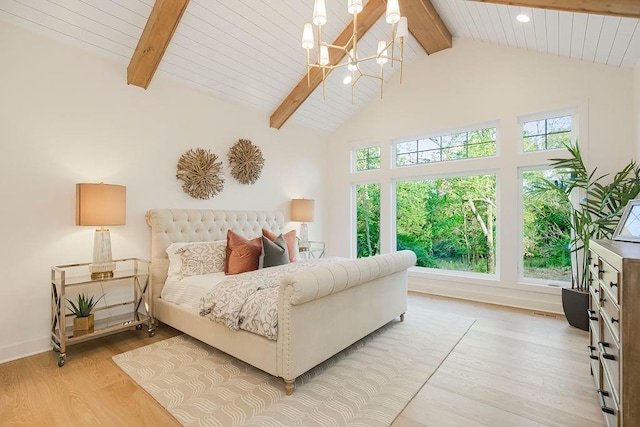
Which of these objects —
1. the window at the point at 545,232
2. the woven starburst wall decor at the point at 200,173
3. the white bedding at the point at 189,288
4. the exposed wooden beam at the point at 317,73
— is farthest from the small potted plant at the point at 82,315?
the window at the point at 545,232

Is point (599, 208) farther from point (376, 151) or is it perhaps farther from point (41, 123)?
point (41, 123)

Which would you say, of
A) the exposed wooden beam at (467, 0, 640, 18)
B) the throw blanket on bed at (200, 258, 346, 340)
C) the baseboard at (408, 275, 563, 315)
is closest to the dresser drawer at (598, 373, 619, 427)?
the throw blanket on bed at (200, 258, 346, 340)

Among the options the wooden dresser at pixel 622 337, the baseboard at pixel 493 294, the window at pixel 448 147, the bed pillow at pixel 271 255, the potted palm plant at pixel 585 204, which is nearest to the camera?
the wooden dresser at pixel 622 337

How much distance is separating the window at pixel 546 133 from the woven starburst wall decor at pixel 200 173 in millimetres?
4213

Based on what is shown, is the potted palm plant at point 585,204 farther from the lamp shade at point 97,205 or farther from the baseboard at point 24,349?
the baseboard at point 24,349

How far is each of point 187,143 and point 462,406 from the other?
12.8 ft

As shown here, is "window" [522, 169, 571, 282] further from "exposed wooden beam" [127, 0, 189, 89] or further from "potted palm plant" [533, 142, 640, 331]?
"exposed wooden beam" [127, 0, 189, 89]

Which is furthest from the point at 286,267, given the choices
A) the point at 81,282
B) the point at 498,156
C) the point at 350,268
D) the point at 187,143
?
the point at 498,156

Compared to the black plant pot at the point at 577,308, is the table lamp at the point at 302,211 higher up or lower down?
higher up

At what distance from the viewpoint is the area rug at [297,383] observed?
193cm

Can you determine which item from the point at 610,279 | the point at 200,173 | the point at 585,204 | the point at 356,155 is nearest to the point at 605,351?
the point at 610,279

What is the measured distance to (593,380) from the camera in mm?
2301

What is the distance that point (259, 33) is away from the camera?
12.3ft

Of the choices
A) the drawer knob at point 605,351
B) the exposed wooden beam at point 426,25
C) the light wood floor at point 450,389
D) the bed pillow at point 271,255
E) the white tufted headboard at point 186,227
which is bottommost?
the light wood floor at point 450,389
